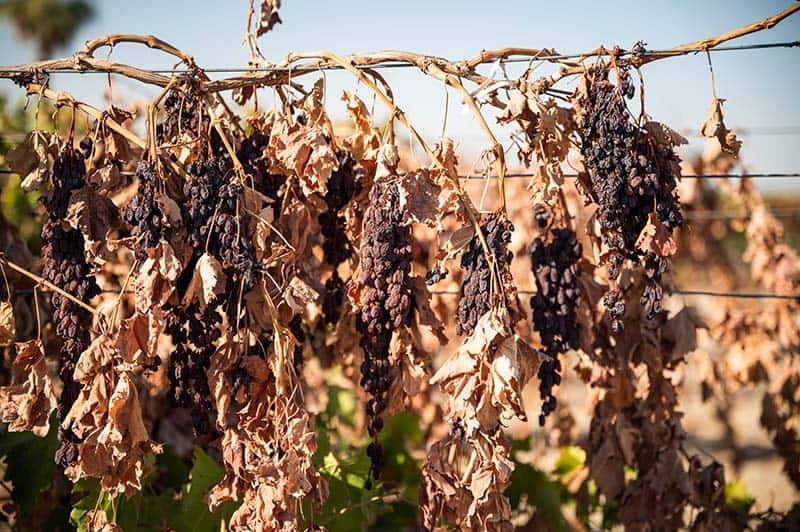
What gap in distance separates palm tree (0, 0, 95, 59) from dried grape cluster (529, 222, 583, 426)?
109ft

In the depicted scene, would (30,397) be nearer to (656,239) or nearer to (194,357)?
(194,357)

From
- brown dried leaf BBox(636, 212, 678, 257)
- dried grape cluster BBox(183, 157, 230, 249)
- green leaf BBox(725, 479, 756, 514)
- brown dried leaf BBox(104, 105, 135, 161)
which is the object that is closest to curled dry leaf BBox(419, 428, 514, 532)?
brown dried leaf BBox(636, 212, 678, 257)

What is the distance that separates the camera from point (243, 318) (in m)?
2.11

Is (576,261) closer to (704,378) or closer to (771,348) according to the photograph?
(704,378)

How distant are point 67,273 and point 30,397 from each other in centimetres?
37

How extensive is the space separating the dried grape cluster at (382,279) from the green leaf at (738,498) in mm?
2384

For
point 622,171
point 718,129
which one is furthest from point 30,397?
point 718,129

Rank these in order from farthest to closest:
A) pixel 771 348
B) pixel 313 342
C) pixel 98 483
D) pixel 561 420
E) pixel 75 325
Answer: pixel 771 348
pixel 561 420
pixel 313 342
pixel 98 483
pixel 75 325

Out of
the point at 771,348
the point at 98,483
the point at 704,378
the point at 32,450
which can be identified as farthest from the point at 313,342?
the point at 771,348

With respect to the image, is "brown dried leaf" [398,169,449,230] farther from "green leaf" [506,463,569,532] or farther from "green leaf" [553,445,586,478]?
"green leaf" [553,445,586,478]

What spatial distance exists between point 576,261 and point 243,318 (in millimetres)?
1000

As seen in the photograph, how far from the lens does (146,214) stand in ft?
6.31

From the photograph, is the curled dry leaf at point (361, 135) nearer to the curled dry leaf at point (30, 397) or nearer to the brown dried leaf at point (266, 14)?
the brown dried leaf at point (266, 14)

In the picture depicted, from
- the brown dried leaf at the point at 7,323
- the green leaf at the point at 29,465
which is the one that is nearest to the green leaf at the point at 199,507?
the green leaf at the point at 29,465
